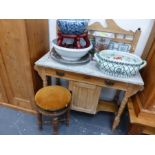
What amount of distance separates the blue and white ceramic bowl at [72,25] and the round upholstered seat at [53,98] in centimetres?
54

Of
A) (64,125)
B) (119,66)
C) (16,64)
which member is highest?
(119,66)

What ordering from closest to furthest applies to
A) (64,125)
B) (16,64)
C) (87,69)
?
(87,69)
(16,64)
(64,125)

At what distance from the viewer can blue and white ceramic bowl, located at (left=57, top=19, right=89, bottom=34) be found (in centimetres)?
112

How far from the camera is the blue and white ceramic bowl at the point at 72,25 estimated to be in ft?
3.68

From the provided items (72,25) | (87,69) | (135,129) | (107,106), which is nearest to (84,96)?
(87,69)

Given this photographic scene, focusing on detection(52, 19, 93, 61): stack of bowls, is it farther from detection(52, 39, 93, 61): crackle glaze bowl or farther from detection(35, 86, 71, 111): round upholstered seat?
detection(35, 86, 71, 111): round upholstered seat

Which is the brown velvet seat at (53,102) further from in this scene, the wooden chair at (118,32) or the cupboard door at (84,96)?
the wooden chair at (118,32)

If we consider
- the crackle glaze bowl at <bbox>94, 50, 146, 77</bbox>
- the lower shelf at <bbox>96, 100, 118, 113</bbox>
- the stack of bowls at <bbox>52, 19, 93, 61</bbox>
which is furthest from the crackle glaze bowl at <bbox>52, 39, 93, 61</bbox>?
the lower shelf at <bbox>96, 100, 118, 113</bbox>

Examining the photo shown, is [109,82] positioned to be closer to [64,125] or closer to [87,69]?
[87,69]

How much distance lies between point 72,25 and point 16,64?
654mm

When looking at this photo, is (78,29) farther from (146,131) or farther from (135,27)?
(146,131)

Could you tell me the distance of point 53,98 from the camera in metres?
1.26
